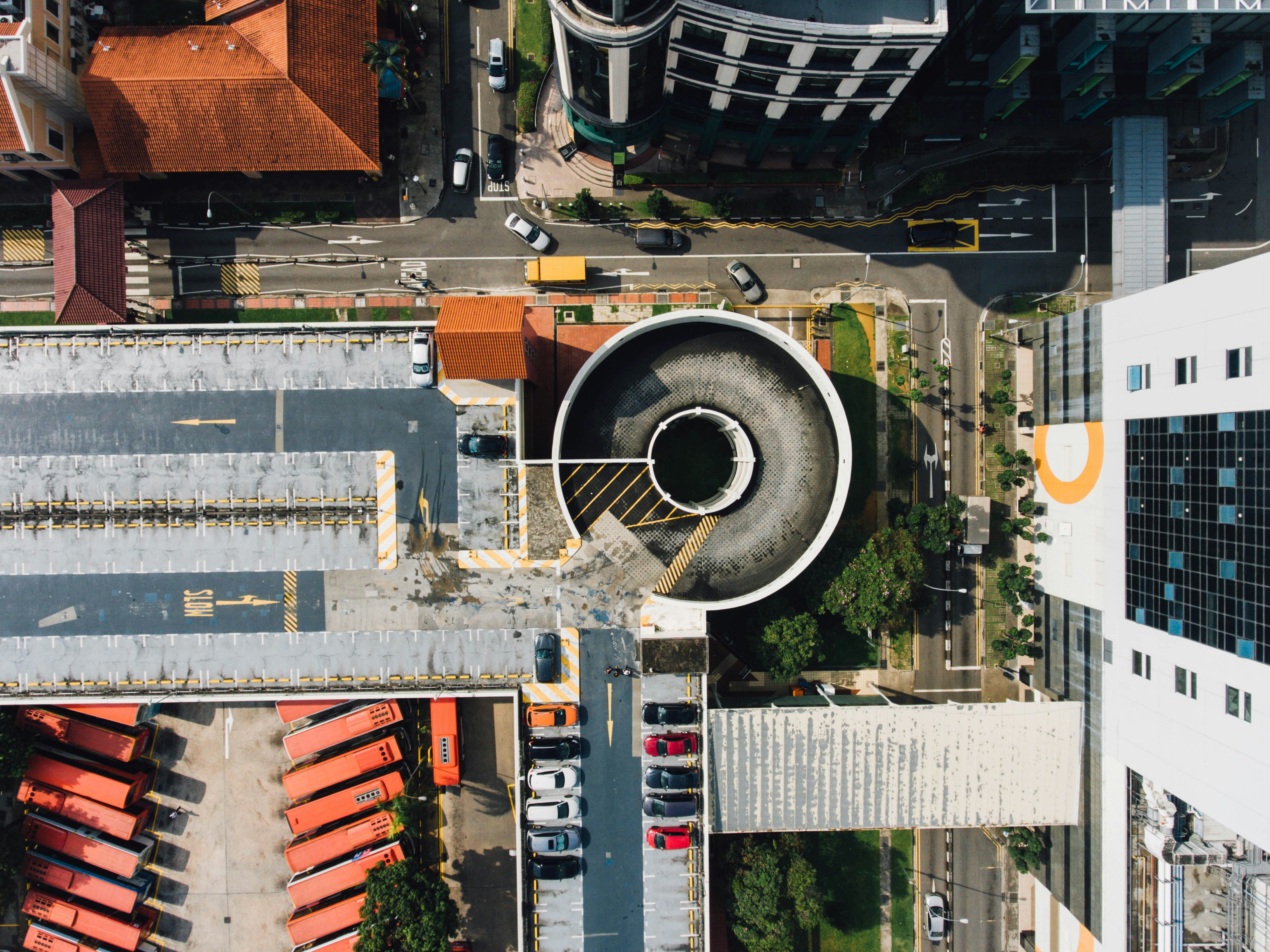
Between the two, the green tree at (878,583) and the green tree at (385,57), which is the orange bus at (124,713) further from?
the green tree at (878,583)

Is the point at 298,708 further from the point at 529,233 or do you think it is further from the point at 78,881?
the point at 529,233

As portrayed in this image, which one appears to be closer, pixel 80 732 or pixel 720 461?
pixel 80 732

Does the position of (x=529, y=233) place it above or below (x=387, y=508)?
above

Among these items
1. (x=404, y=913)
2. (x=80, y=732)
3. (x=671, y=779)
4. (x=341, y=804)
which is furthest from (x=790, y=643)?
(x=80, y=732)

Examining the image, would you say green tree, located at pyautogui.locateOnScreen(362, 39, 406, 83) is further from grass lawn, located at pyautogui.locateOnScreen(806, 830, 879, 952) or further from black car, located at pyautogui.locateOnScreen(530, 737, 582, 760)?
grass lawn, located at pyautogui.locateOnScreen(806, 830, 879, 952)

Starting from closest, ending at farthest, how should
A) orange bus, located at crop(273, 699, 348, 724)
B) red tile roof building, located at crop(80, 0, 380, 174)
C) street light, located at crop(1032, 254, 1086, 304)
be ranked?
red tile roof building, located at crop(80, 0, 380, 174)
orange bus, located at crop(273, 699, 348, 724)
street light, located at crop(1032, 254, 1086, 304)

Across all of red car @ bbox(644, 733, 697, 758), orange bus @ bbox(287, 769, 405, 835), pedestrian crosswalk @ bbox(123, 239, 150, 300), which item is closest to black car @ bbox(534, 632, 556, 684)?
red car @ bbox(644, 733, 697, 758)

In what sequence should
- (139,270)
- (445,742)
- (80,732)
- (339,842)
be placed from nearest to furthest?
(80,732)
(445,742)
(339,842)
(139,270)
